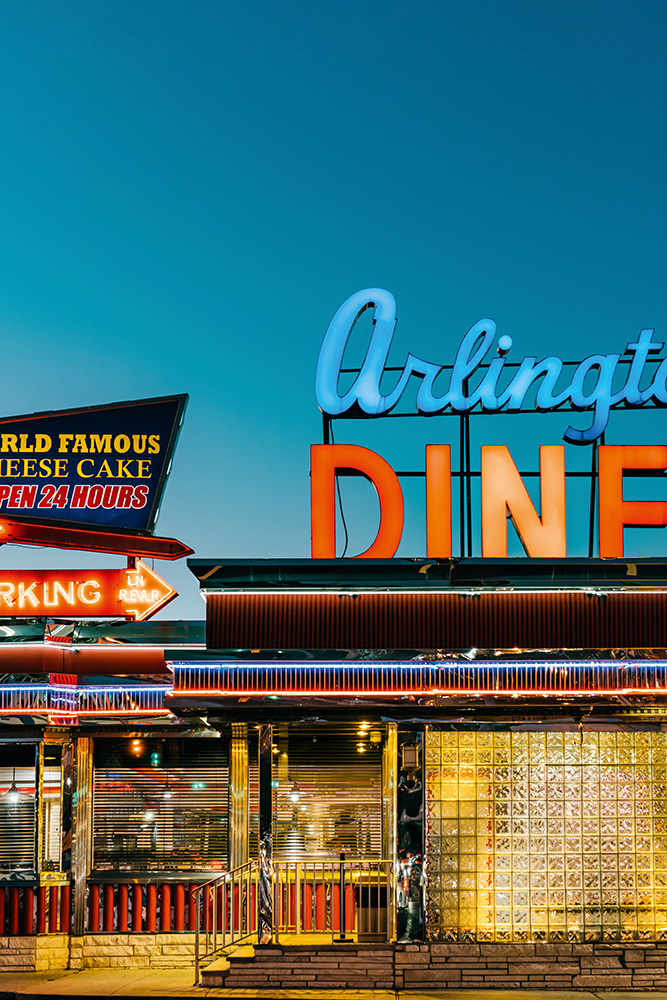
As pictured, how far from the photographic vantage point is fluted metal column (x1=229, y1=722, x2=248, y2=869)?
16656mm

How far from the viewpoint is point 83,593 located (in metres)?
16.7

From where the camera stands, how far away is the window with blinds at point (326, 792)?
16.6m

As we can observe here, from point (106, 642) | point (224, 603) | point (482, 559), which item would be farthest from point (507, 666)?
point (106, 642)

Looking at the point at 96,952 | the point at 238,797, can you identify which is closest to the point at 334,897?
the point at 238,797

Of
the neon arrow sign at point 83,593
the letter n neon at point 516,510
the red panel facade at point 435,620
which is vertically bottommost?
the red panel facade at point 435,620

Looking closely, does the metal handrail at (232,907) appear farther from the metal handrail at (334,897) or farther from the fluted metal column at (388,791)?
the fluted metal column at (388,791)

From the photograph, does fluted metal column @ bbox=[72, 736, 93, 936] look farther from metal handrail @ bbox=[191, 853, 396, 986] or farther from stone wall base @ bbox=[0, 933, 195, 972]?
metal handrail @ bbox=[191, 853, 396, 986]

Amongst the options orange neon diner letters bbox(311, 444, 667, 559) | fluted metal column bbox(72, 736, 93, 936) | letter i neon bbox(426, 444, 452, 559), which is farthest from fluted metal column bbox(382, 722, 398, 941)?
fluted metal column bbox(72, 736, 93, 936)

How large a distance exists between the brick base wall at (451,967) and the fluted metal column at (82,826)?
3.14 m

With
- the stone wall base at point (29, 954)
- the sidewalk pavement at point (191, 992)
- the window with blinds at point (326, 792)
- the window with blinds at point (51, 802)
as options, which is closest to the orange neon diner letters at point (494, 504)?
the window with blinds at point (326, 792)

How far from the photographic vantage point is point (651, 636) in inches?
576

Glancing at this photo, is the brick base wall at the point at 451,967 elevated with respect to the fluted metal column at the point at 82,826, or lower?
lower

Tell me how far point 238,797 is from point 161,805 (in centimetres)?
121

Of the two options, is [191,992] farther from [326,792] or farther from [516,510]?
[516,510]
